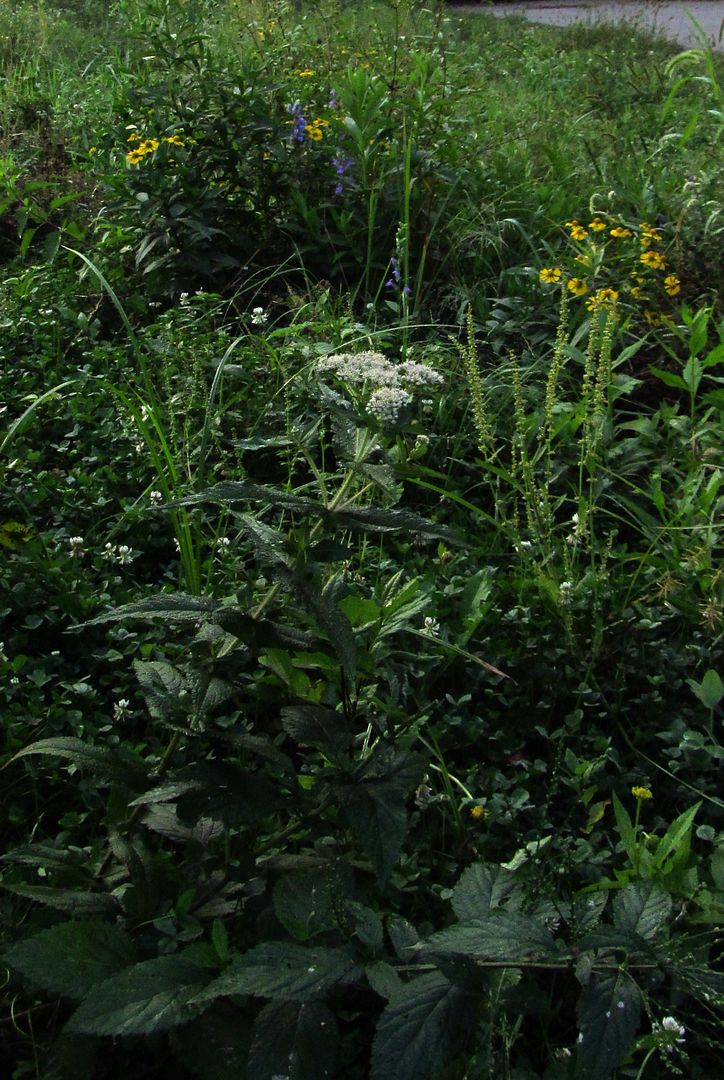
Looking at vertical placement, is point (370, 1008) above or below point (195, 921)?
below

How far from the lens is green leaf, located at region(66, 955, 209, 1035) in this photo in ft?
4.16

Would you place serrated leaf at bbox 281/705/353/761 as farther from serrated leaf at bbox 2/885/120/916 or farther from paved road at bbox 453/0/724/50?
paved road at bbox 453/0/724/50

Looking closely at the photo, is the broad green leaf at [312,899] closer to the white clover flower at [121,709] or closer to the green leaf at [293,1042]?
the green leaf at [293,1042]

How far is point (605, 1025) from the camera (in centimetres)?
121

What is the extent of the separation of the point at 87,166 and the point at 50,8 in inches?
206

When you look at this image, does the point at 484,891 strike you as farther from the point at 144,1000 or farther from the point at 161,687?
the point at 161,687

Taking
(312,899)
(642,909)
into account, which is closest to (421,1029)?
(312,899)

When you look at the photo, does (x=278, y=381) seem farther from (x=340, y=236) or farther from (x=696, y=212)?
(x=696, y=212)

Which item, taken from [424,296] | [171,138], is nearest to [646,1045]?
[424,296]

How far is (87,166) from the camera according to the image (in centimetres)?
455

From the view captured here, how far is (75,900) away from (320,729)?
0.42 m

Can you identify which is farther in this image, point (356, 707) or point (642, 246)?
point (642, 246)

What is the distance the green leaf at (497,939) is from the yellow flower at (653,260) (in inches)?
99.5

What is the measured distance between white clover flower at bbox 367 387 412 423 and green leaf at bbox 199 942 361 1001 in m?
0.70
